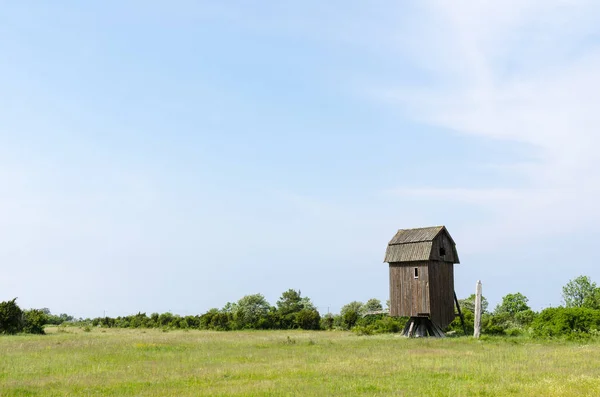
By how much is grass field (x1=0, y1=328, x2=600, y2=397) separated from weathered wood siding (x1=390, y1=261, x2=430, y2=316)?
9.85 metres

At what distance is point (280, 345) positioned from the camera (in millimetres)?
33406

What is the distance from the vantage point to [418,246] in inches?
1684

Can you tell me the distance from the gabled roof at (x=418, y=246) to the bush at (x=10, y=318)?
30.6 meters

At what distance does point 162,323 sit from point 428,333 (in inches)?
1293

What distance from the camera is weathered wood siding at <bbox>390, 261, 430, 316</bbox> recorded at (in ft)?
138

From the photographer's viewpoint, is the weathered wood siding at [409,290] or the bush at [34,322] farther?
the bush at [34,322]

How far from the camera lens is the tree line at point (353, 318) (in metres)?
37.4

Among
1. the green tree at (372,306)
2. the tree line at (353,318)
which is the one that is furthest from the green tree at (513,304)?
the green tree at (372,306)

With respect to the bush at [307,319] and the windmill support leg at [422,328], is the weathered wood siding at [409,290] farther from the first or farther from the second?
the bush at [307,319]

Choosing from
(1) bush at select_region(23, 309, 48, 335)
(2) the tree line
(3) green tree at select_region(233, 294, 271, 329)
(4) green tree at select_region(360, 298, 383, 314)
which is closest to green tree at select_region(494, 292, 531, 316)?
(2) the tree line

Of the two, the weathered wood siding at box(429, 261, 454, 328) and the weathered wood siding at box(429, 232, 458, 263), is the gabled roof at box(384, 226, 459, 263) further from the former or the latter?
the weathered wood siding at box(429, 261, 454, 328)

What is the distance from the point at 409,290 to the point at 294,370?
77.6ft

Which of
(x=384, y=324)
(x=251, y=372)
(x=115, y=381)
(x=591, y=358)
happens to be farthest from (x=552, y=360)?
(x=384, y=324)

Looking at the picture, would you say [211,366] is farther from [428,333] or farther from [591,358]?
[428,333]
